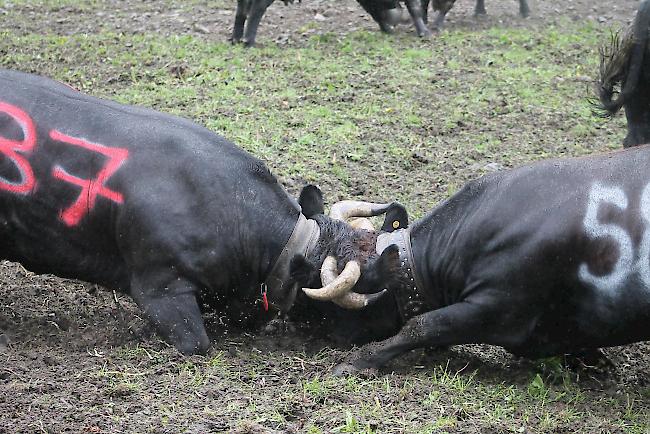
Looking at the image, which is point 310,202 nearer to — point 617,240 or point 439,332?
point 439,332

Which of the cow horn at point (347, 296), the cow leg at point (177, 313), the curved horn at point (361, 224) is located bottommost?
the cow leg at point (177, 313)

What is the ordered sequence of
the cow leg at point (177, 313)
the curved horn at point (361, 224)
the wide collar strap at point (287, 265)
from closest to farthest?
the cow leg at point (177, 313) → the wide collar strap at point (287, 265) → the curved horn at point (361, 224)

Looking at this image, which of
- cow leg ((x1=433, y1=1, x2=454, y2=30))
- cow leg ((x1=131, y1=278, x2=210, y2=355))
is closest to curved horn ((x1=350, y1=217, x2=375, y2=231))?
cow leg ((x1=131, y1=278, x2=210, y2=355))

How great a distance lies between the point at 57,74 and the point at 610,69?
5.43 metres

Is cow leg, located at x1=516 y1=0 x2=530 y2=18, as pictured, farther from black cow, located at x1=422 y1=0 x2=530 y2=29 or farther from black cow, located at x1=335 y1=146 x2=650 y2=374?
black cow, located at x1=335 y1=146 x2=650 y2=374

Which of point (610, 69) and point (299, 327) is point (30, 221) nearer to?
point (299, 327)

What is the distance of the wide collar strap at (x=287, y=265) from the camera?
18.5 ft

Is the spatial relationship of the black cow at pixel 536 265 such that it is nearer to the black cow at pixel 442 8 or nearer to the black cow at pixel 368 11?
the black cow at pixel 368 11

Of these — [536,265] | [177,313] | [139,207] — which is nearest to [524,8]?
[536,265]

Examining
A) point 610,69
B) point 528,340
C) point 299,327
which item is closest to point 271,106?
point 610,69

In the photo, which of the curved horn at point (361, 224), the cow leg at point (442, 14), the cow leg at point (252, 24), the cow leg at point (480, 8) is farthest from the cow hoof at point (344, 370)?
the cow leg at point (480, 8)

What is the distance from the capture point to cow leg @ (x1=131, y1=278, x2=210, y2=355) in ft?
17.7

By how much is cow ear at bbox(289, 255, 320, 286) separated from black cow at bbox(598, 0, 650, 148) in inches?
120

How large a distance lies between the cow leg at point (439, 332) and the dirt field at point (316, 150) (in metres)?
0.14
